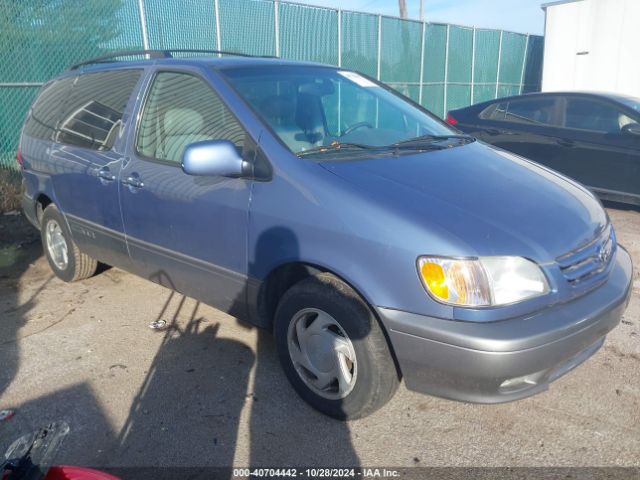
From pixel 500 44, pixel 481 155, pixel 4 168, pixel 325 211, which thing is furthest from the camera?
pixel 500 44

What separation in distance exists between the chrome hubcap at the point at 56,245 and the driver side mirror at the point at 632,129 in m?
5.96

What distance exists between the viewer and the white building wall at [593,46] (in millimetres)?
13070

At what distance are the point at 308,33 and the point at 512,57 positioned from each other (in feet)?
30.5

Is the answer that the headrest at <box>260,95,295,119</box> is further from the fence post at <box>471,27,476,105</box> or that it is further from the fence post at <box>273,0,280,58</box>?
the fence post at <box>471,27,476,105</box>

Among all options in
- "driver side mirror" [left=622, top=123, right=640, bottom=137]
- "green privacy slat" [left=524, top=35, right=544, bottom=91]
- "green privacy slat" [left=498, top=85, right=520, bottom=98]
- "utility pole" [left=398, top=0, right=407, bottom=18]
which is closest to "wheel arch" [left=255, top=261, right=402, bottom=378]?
"driver side mirror" [left=622, top=123, right=640, bottom=137]

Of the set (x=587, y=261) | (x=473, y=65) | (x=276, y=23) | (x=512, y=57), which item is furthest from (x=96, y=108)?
(x=512, y=57)

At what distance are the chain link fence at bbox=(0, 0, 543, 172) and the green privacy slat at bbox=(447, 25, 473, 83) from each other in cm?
3

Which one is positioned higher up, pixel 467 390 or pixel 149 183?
pixel 149 183

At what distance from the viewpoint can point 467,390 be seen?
2.19 meters

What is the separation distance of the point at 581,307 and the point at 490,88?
15545mm

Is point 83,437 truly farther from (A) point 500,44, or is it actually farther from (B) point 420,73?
(A) point 500,44

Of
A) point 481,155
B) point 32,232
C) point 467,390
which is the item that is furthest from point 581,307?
point 32,232

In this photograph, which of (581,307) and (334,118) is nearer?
(581,307)

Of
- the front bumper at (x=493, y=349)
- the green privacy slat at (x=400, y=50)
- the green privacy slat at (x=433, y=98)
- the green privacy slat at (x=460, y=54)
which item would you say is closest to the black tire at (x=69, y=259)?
the front bumper at (x=493, y=349)
